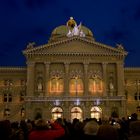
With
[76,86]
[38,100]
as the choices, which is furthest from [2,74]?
[76,86]

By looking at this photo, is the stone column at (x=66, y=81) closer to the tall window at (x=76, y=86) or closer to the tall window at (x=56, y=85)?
the tall window at (x=56, y=85)

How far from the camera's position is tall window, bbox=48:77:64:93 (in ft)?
219

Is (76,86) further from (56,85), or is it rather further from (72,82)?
(56,85)

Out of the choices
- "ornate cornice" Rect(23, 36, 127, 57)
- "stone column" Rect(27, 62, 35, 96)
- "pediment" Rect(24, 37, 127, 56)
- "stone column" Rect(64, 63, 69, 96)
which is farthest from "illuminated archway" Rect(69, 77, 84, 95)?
"stone column" Rect(27, 62, 35, 96)

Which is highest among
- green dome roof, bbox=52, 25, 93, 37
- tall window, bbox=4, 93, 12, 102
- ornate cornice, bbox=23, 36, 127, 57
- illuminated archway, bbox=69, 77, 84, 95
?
green dome roof, bbox=52, 25, 93, 37

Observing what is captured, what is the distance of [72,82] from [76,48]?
657 centimetres

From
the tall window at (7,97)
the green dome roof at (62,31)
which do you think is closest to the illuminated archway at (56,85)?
the tall window at (7,97)

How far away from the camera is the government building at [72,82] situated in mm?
65312

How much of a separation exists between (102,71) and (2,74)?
66.2 feet

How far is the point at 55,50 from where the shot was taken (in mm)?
67312

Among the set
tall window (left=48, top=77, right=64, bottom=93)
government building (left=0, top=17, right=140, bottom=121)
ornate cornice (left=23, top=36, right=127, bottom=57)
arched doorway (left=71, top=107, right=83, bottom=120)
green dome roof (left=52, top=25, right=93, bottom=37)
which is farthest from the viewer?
green dome roof (left=52, top=25, right=93, bottom=37)

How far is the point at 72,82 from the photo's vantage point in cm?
6731

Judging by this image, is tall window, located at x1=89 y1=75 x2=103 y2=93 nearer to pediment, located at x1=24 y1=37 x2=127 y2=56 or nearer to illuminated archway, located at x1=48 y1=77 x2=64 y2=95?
pediment, located at x1=24 y1=37 x2=127 y2=56

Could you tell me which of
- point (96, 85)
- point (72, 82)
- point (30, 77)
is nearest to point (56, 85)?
point (72, 82)
